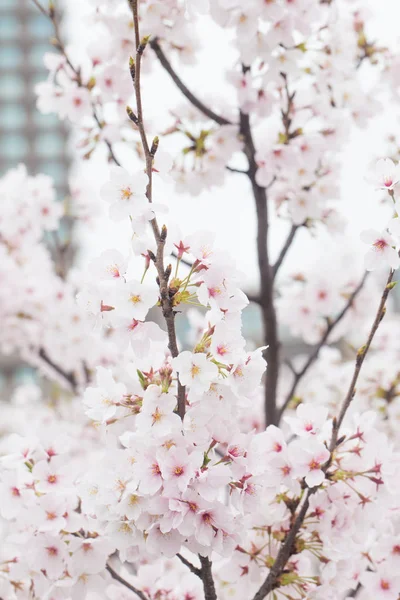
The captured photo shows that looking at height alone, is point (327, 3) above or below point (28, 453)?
above

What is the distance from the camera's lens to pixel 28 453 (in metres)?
1.19

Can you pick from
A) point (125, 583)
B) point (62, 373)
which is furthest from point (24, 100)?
point (125, 583)

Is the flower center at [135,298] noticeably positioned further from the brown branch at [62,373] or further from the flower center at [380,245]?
the brown branch at [62,373]

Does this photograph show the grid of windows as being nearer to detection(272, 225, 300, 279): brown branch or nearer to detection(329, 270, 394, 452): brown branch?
detection(272, 225, 300, 279): brown branch

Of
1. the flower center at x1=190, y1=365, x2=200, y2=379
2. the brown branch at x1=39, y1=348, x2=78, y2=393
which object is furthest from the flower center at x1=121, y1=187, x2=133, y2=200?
the brown branch at x1=39, y1=348, x2=78, y2=393

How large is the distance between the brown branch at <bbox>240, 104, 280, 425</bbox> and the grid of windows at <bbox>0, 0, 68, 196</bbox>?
24686 millimetres

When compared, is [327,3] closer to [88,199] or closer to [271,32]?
[271,32]

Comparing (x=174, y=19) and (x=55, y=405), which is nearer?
(x=174, y=19)

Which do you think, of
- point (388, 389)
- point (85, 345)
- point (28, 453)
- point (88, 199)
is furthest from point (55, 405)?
point (28, 453)

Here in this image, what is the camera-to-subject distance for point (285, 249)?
6.25ft

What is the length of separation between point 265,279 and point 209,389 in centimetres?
91

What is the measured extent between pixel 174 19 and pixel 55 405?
1.84 m

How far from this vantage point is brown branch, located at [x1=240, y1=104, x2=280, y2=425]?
1763 mm

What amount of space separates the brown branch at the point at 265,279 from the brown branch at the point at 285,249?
3cm
